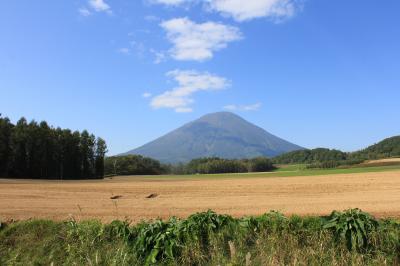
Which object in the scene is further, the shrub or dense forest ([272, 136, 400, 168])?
dense forest ([272, 136, 400, 168])

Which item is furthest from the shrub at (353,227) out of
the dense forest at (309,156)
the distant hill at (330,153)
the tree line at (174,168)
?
the dense forest at (309,156)

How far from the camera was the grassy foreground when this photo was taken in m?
7.59

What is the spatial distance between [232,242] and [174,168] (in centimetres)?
11414

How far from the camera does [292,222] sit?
9242 millimetres

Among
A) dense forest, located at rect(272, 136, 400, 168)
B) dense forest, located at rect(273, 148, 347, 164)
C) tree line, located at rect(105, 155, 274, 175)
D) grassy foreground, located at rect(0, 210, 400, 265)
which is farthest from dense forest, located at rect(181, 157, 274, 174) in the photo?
grassy foreground, located at rect(0, 210, 400, 265)

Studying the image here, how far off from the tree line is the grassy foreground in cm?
8873

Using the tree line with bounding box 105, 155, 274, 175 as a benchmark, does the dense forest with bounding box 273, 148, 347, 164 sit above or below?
above

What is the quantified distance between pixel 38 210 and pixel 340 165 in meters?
74.0

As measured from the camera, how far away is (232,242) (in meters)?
7.00

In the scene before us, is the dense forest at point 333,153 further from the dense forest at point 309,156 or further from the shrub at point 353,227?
the shrub at point 353,227

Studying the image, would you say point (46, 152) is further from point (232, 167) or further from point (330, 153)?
point (330, 153)

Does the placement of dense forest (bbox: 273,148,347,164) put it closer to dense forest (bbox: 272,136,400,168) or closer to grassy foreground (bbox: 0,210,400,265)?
dense forest (bbox: 272,136,400,168)

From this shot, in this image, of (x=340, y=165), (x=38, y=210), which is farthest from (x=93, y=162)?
(x=38, y=210)

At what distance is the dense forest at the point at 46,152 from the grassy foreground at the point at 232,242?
62.3 metres
